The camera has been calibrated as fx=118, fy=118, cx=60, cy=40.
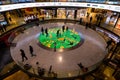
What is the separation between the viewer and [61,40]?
19.5 meters

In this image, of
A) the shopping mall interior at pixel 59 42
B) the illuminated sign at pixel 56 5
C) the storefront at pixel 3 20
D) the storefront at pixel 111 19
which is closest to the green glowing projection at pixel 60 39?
the shopping mall interior at pixel 59 42

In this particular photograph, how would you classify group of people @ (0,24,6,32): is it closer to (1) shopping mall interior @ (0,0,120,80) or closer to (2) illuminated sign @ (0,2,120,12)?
(1) shopping mall interior @ (0,0,120,80)

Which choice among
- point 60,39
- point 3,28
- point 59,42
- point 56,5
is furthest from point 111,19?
point 3,28

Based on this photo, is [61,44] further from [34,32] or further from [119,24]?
[119,24]

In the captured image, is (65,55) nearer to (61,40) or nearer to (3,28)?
(61,40)

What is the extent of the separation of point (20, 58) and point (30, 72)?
3094mm

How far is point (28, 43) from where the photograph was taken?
61.2ft

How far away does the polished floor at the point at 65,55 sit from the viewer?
13844 mm

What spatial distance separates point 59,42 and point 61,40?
749 mm

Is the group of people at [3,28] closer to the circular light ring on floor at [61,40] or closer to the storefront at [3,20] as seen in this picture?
the storefront at [3,20]

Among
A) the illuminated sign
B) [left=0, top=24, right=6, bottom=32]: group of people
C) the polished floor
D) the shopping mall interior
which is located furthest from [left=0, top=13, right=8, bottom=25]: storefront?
the polished floor

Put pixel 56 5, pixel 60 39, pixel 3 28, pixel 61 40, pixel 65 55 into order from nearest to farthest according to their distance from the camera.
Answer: pixel 65 55 → pixel 61 40 → pixel 60 39 → pixel 3 28 → pixel 56 5

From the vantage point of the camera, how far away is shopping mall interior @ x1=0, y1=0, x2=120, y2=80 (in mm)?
14000

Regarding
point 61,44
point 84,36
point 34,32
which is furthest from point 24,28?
point 84,36
